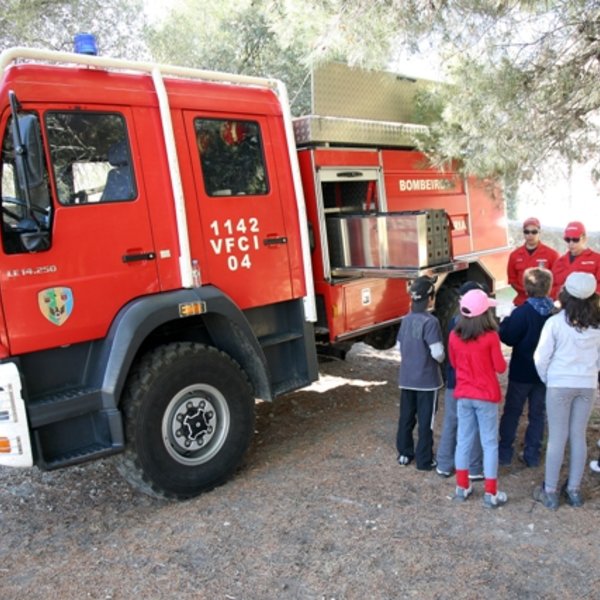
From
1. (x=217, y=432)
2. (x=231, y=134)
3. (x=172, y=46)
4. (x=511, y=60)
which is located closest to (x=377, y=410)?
(x=217, y=432)

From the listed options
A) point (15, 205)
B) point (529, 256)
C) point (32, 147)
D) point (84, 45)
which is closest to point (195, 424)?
point (15, 205)

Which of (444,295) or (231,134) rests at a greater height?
(231,134)

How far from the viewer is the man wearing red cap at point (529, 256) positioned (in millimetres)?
5906

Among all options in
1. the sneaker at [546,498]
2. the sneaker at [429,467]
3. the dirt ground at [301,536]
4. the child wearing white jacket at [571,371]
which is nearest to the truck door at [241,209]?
the dirt ground at [301,536]

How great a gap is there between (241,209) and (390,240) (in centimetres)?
142

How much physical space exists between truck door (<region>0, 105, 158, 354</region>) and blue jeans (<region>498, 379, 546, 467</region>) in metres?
2.66

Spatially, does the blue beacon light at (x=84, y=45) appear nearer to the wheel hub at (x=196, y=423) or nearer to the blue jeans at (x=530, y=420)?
the wheel hub at (x=196, y=423)

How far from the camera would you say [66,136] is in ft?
12.2

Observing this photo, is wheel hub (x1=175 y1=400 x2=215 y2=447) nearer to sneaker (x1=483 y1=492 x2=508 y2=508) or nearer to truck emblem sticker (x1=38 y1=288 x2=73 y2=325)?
truck emblem sticker (x1=38 y1=288 x2=73 y2=325)

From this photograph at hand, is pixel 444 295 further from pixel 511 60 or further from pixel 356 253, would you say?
pixel 511 60

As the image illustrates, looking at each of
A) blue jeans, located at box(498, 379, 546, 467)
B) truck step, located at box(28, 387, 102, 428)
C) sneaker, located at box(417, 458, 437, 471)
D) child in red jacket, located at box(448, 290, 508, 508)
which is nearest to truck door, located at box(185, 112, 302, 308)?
truck step, located at box(28, 387, 102, 428)

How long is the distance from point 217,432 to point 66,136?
2.20 metres

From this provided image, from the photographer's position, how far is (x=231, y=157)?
14.9 feet

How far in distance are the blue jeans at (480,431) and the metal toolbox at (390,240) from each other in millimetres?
1516
